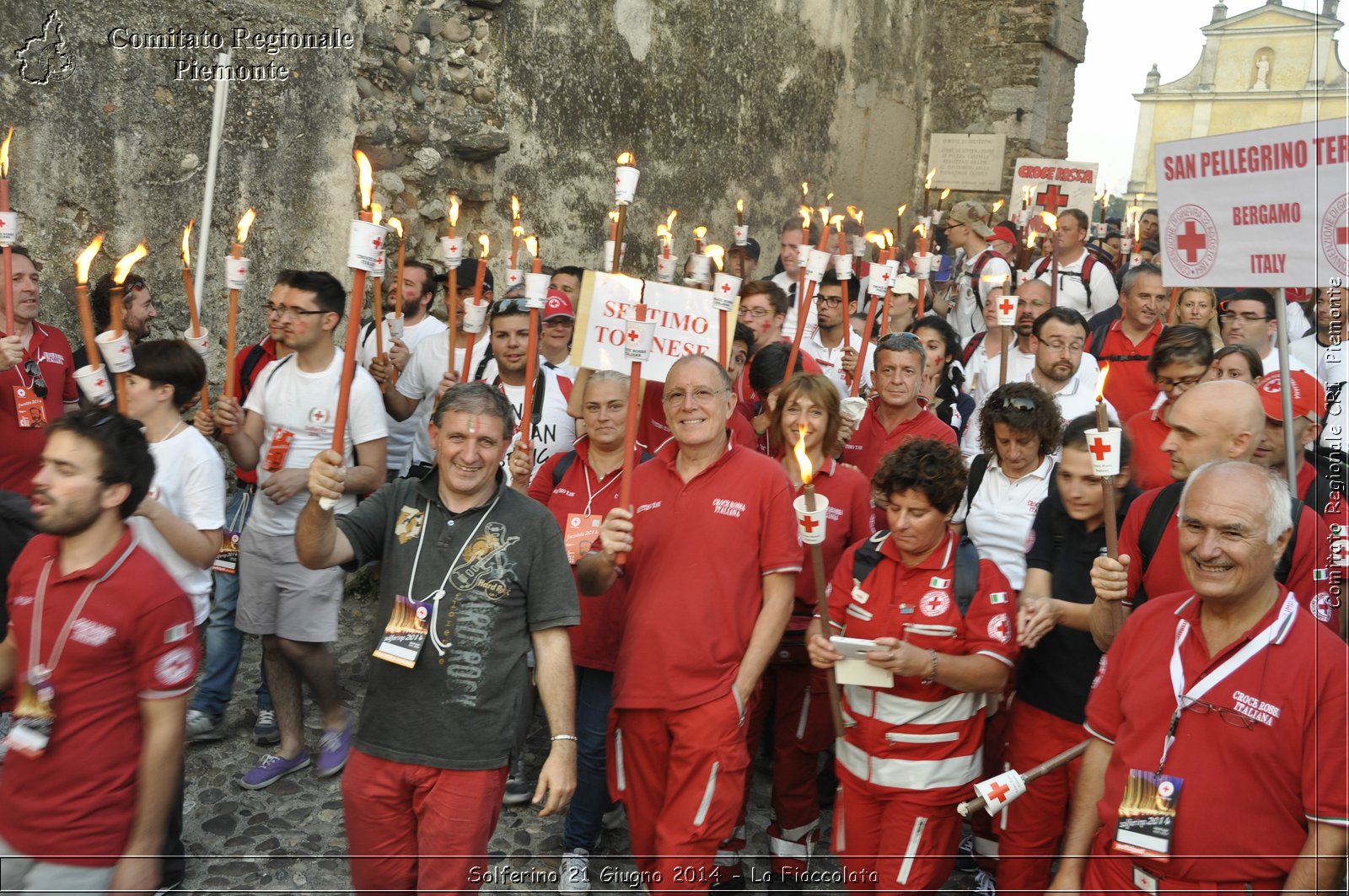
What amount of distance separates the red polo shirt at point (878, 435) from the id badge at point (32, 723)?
353cm

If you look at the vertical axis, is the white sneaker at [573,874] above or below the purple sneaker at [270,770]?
below

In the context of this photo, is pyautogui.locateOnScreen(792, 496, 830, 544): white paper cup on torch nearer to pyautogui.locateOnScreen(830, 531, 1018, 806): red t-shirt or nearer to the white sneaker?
pyautogui.locateOnScreen(830, 531, 1018, 806): red t-shirt

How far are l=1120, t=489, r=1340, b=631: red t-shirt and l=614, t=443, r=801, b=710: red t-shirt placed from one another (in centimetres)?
111

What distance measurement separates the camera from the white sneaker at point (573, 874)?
4.52 meters

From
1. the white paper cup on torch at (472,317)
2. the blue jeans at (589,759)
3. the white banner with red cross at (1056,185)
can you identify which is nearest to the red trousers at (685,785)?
the blue jeans at (589,759)

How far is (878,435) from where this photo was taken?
5.67 metres

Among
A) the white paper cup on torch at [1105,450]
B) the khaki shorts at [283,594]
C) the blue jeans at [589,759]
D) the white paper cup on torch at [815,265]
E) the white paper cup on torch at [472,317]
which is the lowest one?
the blue jeans at [589,759]

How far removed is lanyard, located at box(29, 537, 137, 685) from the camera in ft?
9.85

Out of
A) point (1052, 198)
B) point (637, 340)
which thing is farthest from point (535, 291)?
point (1052, 198)

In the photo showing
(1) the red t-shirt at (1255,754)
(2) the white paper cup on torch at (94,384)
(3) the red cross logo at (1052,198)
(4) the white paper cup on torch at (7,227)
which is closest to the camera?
A: (1) the red t-shirt at (1255,754)

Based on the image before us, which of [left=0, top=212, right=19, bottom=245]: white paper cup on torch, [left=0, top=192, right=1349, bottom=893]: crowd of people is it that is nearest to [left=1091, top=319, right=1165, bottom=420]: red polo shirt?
[left=0, top=192, right=1349, bottom=893]: crowd of people

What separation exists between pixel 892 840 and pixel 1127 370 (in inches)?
159

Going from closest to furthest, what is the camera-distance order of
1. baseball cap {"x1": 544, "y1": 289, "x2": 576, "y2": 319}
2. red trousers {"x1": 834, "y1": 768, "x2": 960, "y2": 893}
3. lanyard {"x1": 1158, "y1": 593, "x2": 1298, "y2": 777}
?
lanyard {"x1": 1158, "y1": 593, "x2": 1298, "y2": 777}
red trousers {"x1": 834, "y1": 768, "x2": 960, "y2": 893}
baseball cap {"x1": 544, "y1": 289, "x2": 576, "y2": 319}

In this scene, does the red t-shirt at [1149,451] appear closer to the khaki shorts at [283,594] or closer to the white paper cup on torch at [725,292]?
the white paper cup on torch at [725,292]
